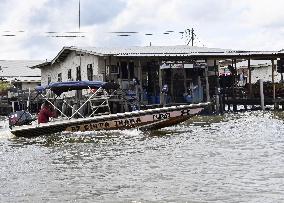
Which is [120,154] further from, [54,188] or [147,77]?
[147,77]

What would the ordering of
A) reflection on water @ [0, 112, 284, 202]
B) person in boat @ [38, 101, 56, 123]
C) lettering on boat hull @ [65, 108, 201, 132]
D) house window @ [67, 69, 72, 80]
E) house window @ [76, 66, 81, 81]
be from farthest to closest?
house window @ [67, 69, 72, 80], house window @ [76, 66, 81, 81], person in boat @ [38, 101, 56, 123], lettering on boat hull @ [65, 108, 201, 132], reflection on water @ [0, 112, 284, 202]

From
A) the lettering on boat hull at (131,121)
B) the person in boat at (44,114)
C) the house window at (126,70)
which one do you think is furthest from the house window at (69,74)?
the lettering on boat hull at (131,121)

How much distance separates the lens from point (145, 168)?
39.4ft

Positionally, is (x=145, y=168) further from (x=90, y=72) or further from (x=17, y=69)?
(x=17, y=69)

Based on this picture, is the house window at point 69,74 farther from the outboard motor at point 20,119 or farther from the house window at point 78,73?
the outboard motor at point 20,119

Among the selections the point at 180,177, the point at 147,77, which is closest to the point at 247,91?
the point at 147,77

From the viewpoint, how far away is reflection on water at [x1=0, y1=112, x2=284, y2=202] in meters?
9.30

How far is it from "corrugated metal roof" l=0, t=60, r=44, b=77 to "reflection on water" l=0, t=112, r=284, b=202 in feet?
125

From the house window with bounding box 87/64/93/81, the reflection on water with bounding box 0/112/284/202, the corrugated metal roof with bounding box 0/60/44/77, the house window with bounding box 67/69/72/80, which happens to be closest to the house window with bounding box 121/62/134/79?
the house window with bounding box 87/64/93/81

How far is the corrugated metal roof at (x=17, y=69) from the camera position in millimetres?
56781

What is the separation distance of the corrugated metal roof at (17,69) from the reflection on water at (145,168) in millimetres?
37955

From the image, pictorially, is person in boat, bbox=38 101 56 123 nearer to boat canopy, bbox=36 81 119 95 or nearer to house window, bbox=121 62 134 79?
boat canopy, bbox=36 81 119 95

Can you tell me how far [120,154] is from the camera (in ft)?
48.1

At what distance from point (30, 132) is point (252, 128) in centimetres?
905
